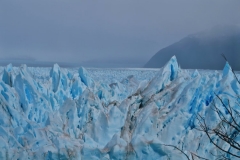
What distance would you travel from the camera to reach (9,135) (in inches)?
81.5

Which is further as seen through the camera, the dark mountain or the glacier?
the dark mountain

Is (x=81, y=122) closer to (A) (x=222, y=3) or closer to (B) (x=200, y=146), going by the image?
(B) (x=200, y=146)

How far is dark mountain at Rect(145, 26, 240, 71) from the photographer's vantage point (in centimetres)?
303

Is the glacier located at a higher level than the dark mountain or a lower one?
lower

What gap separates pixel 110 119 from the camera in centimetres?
214

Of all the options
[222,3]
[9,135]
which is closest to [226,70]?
[222,3]

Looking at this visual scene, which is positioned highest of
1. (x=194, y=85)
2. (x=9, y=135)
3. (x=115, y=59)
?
(x=115, y=59)

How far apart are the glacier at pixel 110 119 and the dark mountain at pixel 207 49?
17.5 inches

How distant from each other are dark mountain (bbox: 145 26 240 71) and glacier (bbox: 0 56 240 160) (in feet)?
1.46

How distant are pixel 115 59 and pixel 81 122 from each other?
0.96 metres

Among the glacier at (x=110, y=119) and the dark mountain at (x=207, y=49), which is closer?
the glacier at (x=110, y=119)

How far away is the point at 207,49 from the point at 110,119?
1303mm

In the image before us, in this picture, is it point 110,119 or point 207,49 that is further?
point 207,49

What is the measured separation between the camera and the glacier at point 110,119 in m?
1.94
